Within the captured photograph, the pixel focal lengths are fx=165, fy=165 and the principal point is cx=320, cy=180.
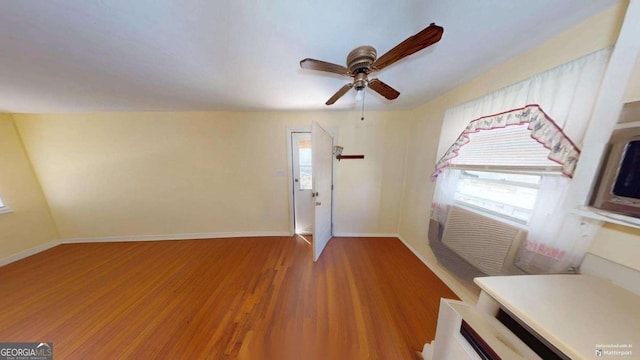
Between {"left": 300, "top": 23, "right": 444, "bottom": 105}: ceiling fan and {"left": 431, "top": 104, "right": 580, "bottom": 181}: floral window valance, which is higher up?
{"left": 300, "top": 23, "right": 444, "bottom": 105}: ceiling fan

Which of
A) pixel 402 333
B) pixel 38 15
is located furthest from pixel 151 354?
pixel 38 15

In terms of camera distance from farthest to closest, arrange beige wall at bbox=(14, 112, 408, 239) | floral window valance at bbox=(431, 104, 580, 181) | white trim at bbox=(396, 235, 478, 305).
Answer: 1. beige wall at bbox=(14, 112, 408, 239)
2. white trim at bbox=(396, 235, 478, 305)
3. floral window valance at bbox=(431, 104, 580, 181)

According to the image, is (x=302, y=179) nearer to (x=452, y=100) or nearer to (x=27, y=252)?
(x=452, y=100)

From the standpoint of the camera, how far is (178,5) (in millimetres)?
845

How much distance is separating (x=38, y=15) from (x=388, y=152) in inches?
126

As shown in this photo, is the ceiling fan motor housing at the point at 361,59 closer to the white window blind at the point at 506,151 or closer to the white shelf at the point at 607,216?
the white window blind at the point at 506,151

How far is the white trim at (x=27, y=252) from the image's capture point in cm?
228

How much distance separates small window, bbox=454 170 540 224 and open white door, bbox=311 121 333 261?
1.52 meters

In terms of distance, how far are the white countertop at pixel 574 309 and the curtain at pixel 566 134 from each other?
0.54 ft

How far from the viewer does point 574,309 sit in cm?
67

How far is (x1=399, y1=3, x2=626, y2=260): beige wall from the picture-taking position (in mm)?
930

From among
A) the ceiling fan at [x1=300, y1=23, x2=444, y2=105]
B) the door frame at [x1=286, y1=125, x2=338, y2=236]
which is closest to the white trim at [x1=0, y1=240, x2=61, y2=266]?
the door frame at [x1=286, y1=125, x2=338, y2=236]

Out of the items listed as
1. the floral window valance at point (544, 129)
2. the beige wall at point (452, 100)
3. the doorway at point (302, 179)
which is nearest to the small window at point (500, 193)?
the floral window valance at point (544, 129)

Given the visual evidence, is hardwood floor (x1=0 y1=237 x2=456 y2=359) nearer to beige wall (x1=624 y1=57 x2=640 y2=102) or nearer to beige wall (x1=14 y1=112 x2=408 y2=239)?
beige wall (x1=14 y1=112 x2=408 y2=239)
